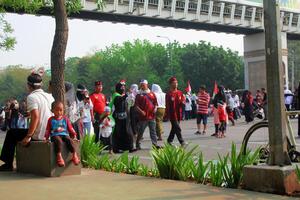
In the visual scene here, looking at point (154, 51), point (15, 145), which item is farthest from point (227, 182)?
point (154, 51)

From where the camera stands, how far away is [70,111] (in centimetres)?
1059

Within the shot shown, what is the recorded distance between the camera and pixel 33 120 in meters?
7.86

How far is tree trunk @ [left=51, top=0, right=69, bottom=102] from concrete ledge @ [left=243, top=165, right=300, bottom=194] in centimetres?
442

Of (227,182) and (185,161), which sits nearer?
(227,182)

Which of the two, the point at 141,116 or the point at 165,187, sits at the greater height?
the point at 141,116

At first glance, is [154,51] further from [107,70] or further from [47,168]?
[47,168]

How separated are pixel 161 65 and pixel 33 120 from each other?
79.4 m

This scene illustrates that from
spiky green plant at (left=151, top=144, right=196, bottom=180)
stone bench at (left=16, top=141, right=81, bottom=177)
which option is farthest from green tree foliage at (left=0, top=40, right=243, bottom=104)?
spiky green plant at (left=151, top=144, right=196, bottom=180)

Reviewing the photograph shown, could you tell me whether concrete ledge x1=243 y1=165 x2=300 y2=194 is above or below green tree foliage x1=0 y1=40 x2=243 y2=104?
below

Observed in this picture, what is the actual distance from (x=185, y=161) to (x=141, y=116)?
221 inches

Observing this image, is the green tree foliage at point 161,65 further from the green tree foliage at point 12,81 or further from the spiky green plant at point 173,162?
the spiky green plant at point 173,162

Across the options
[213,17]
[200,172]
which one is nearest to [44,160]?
[200,172]

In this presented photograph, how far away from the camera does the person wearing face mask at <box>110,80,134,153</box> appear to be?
40.4 feet

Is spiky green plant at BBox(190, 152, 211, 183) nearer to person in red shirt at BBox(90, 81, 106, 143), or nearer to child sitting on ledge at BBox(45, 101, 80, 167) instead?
child sitting on ledge at BBox(45, 101, 80, 167)
